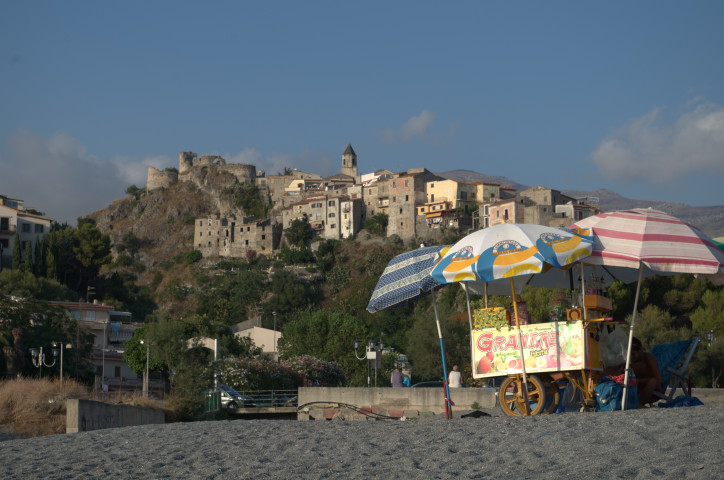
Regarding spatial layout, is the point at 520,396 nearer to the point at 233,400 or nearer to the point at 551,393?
the point at 551,393

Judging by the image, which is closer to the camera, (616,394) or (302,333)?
(616,394)

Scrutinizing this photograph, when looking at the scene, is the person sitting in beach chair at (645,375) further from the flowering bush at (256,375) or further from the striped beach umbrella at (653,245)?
the flowering bush at (256,375)

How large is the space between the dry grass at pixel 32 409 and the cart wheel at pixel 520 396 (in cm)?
911

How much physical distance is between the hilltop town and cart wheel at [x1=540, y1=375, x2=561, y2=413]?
3380 inches

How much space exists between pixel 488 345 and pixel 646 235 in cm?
305

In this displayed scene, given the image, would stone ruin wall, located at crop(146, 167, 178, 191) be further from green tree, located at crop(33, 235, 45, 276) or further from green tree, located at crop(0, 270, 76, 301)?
green tree, located at crop(0, 270, 76, 301)

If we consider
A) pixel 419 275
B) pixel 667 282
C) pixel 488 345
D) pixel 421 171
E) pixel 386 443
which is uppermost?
pixel 421 171

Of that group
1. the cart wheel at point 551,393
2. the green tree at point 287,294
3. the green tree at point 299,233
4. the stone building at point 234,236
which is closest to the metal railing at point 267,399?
the cart wheel at point 551,393

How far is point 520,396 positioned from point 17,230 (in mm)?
82580

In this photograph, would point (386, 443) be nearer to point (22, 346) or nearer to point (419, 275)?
point (419, 275)

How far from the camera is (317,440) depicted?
12672mm

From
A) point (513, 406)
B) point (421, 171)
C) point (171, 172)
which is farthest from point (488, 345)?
point (171, 172)

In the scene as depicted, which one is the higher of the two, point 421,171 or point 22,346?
point 421,171

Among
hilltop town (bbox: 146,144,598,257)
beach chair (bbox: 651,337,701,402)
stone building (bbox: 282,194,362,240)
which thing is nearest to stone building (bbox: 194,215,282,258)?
hilltop town (bbox: 146,144,598,257)
